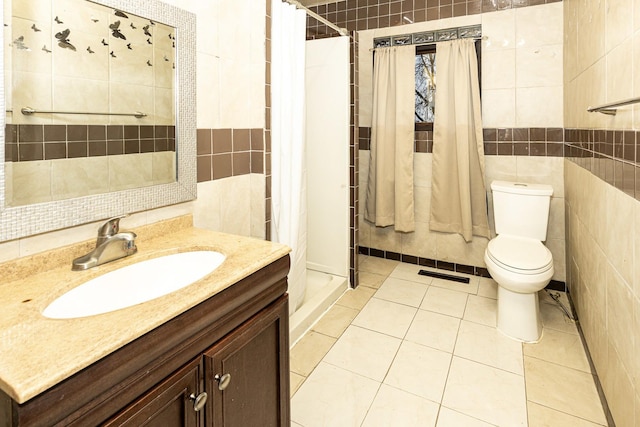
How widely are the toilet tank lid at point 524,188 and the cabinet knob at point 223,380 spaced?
90.9 inches

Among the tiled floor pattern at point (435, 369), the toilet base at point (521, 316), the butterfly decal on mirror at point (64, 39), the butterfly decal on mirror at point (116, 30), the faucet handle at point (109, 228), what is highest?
the butterfly decal on mirror at point (116, 30)

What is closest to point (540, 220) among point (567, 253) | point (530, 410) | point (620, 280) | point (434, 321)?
point (567, 253)

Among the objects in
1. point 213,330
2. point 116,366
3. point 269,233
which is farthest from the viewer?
point 269,233

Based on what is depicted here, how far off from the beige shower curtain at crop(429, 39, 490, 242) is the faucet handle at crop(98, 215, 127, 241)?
2.53 metres

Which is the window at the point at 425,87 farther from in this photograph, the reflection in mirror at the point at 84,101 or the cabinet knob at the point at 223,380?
the cabinet knob at the point at 223,380

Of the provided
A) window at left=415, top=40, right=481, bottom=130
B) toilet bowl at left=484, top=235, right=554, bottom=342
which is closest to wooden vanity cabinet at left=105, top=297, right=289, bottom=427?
toilet bowl at left=484, top=235, right=554, bottom=342

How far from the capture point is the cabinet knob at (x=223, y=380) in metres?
0.97

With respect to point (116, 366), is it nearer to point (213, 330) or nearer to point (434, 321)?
point (213, 330)

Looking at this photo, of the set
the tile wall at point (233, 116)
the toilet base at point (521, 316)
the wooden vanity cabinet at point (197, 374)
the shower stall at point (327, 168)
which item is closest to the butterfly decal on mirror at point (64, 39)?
the tile wall at point (233, 116)

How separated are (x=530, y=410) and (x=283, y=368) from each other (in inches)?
47.3

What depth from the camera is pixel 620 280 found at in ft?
4.65

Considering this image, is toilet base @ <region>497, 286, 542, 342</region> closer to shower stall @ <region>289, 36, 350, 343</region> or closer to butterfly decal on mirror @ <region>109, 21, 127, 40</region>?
shower stall @ <region>289, 36, 350, 343</region>

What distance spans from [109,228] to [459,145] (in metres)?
2.59

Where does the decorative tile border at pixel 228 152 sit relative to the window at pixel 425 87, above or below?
below
